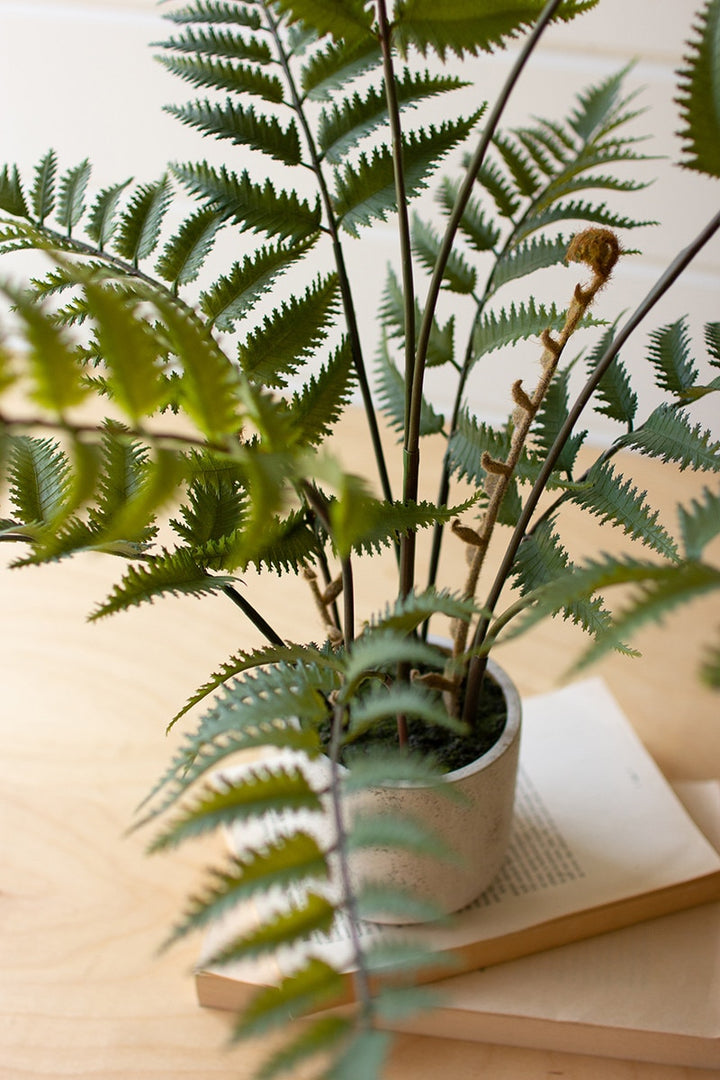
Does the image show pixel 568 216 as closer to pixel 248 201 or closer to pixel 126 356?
pixel 248 201

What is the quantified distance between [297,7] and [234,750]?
218 mm

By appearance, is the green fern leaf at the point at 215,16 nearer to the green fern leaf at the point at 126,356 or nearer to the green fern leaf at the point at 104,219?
the green fern leaf at the point at 104,219

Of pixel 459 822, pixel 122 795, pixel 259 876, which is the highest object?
pixel 259 876

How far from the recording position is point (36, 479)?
319mm

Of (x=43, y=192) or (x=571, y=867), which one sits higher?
(x=43, y=192)

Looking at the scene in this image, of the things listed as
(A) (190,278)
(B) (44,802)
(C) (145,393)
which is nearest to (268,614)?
(B) (44,802)

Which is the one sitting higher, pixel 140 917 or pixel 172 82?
pixel 172 82

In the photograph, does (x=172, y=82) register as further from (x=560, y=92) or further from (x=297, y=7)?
(x=297, y=7)

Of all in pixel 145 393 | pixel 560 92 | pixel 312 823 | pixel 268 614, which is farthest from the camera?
pixel 560 92

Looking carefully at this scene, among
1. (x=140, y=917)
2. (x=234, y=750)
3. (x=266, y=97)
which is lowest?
(x=140, y=917)

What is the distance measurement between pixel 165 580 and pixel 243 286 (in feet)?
0.37

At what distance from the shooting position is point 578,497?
1.16ft

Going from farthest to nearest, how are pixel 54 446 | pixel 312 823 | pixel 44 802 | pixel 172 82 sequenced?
1. pixel 172 82
2. pixel 44 802
3. pixel 312 823
4. pixel 54 446

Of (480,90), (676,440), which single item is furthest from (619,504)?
(480,90)
